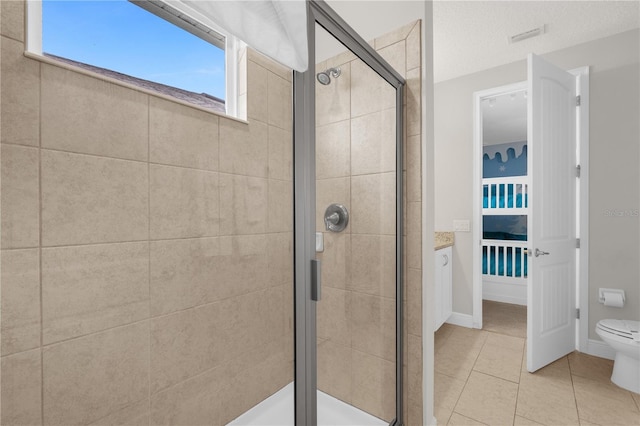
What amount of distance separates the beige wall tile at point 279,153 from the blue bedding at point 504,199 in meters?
4.17

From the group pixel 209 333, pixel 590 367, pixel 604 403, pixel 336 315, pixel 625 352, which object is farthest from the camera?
pixel 590 367

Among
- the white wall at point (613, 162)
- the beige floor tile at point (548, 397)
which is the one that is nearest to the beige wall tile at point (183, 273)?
the beige floor tile at point (548, 397)

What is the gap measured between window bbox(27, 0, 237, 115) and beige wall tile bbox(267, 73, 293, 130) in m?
0.28

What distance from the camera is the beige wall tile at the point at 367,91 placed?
1.27 m

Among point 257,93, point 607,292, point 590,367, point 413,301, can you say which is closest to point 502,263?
point 607,292

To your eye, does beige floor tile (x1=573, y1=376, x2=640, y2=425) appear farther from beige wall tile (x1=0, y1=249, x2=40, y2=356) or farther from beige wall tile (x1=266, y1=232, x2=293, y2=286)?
beige wall tile (x1=0, y1=249, x2=40, y2=356)

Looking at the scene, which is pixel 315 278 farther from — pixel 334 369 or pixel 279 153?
pixel 279 153

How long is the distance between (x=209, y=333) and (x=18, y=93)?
1.14 metres

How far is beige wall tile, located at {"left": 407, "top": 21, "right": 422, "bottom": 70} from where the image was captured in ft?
4.97

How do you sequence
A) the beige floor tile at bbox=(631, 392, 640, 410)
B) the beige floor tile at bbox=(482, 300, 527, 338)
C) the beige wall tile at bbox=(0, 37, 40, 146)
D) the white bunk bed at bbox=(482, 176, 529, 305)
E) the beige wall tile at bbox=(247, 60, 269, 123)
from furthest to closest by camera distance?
1. the white bunk bed at bbox=(482, 176, 529, 305)
2. the beige floor tile at bbox=(482, 300, 527, 338)
3. the beige floor tile at bbox=(631, 392, 640, 410)
4. the beige wall tile at bbox=(247, 60, 269, 123)
5. the beige wall tile at bbox=(0, 37, 40, 146)

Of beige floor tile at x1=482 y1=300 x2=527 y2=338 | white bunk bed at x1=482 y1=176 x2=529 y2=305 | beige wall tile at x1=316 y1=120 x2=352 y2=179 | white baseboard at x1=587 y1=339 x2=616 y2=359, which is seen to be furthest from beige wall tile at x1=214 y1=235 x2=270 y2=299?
white bunk bed at x1=482 y1=176 x2=529 y2=305

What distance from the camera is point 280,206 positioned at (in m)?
1.26

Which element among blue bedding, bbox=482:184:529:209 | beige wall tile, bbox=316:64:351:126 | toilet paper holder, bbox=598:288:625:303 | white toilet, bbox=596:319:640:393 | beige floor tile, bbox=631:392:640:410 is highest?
beige wall tile, bbox=316:64:351:126

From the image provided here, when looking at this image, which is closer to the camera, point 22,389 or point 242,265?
point 22,389
